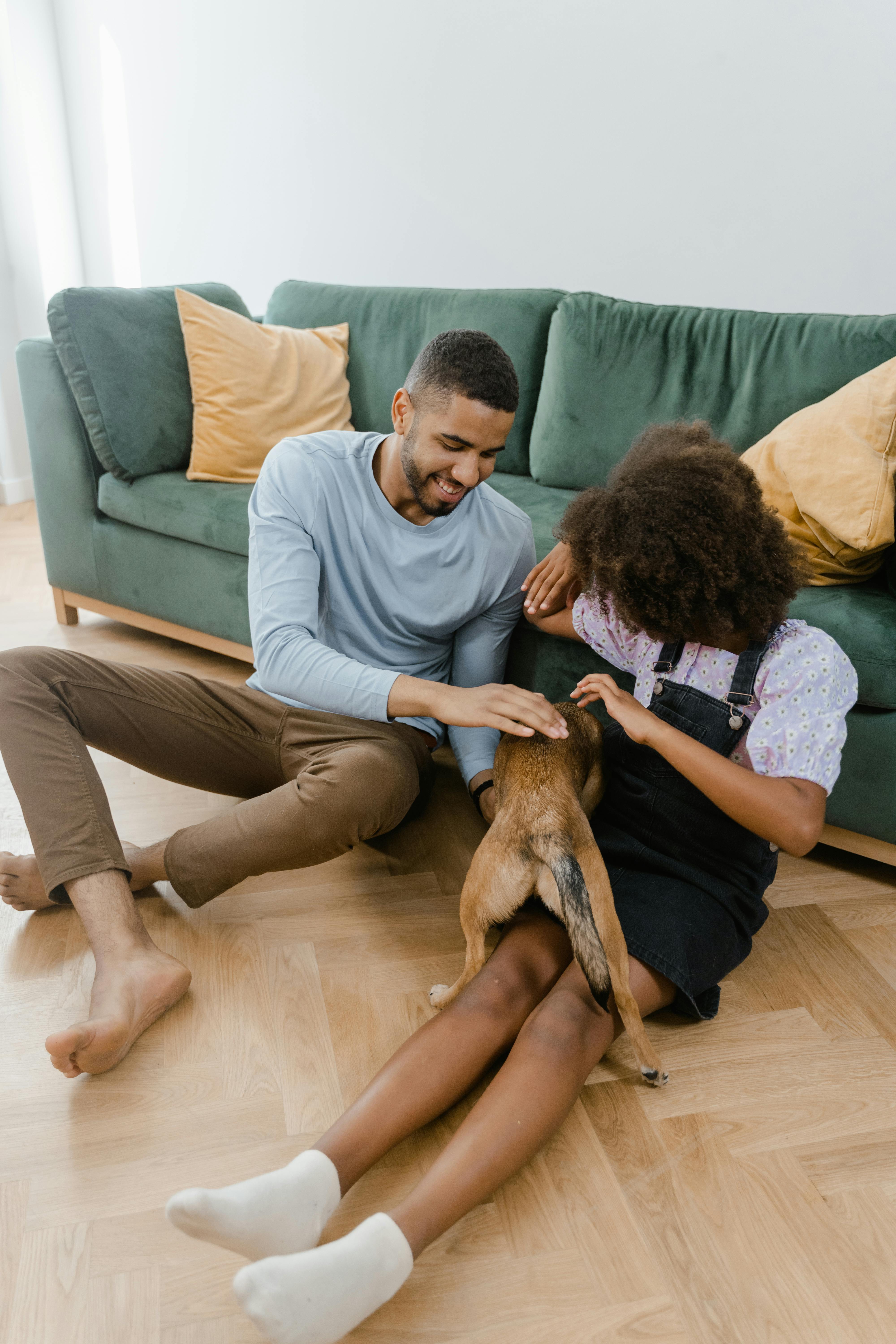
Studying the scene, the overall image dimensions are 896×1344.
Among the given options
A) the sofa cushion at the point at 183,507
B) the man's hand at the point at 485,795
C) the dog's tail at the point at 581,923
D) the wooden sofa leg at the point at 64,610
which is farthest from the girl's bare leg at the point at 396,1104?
the wooden sofa leg at the point at 64,610

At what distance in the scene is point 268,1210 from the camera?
3.19ft

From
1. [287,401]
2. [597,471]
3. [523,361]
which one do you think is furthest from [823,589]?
[287,401]

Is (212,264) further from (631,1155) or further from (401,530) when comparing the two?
(631,1155)

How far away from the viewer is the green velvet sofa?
2266 mm

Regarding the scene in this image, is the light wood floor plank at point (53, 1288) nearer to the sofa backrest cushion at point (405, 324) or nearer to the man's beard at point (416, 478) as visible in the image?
the man's beard at point (416, 478)

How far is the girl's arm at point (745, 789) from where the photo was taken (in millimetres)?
1265

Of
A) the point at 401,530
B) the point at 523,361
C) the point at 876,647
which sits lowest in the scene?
the point at 876,647

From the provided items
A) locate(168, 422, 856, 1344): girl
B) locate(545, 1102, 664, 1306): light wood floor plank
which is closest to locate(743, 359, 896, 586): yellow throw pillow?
locate(168, 422, 856, 1344): girl

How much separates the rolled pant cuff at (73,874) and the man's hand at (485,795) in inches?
24.3

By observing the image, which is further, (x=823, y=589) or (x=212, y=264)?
(x=212, y=264)

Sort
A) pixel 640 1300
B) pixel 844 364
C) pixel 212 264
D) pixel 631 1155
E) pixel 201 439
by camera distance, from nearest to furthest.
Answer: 1. pixel 640 1300
2. pixel 631 1155
3. pixel 844 364
4. pixel 201 439
5. pixel 212 264

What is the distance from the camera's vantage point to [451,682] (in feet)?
6.32

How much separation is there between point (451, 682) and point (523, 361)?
3.82 feet

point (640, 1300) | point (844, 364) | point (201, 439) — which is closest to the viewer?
point (640, 1300)
